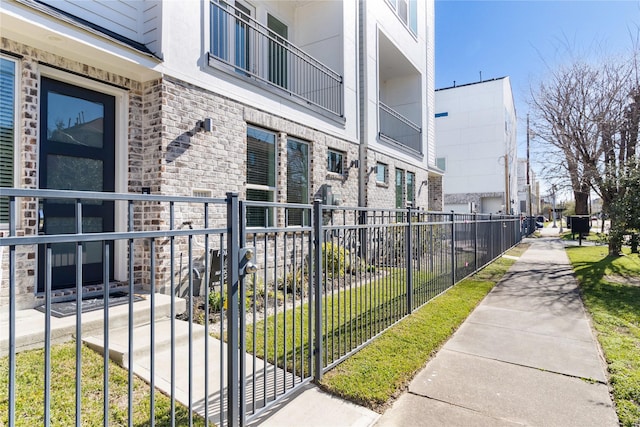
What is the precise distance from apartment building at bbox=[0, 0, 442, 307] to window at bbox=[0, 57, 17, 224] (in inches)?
0.5

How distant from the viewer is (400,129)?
13.9m

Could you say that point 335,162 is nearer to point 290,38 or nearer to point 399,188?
point 290,38

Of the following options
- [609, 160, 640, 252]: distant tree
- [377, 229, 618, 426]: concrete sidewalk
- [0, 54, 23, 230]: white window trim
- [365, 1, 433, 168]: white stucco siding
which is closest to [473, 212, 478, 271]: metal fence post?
[377, 229, 618, 426]: concrete sidewalk

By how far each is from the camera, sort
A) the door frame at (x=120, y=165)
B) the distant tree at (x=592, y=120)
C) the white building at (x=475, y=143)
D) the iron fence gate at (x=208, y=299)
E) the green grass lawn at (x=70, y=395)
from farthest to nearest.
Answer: the white building at (x=475, y=143)
the distant tree at (x=592, y=120)
the door frame at (x=120, y=165)
the green grass lawn at (x=70, y=395)
the iron fence gate at (x=208, y=299)

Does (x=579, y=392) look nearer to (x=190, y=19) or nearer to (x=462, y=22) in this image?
(x=190, y=19)

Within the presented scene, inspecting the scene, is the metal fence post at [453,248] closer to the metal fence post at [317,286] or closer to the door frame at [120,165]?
the metal fence post at [317,286]

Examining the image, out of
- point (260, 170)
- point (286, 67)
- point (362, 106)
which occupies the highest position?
point (286, 67)

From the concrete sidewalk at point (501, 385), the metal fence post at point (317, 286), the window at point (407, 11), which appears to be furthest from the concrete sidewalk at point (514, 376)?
the window at point (407, 11)

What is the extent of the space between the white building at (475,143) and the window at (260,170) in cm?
2406

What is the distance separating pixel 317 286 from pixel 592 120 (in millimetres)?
13247

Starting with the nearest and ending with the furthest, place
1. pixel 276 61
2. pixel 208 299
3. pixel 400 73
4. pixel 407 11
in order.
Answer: pixel 208 299, pixel 276 61, pixel 407 11, pixel 400 73

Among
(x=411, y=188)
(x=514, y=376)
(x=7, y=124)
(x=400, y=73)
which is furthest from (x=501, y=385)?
(x=400, y=73)

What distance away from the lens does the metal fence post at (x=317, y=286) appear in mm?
3334

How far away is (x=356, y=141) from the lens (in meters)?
10.1
